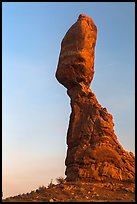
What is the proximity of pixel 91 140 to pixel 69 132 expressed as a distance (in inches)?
93.7

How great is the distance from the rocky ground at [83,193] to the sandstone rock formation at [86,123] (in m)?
1.24

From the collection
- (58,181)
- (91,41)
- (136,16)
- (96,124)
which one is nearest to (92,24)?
(91,41)

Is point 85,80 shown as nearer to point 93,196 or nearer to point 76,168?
point 76,168

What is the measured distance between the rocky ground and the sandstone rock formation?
1.24 metres

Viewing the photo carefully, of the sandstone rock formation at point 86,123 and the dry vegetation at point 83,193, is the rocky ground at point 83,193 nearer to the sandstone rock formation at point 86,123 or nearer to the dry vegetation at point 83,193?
the dry vegetation at point 83,193

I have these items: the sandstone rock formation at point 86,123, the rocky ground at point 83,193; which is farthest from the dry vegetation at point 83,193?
the sandstone rock formation at point 86,123

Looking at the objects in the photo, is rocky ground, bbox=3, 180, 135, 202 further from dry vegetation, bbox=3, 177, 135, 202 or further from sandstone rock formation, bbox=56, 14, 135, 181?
sandstone rock formation, bbox=56, 14, 135, 181

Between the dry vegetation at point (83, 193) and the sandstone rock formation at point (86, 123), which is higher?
the sandstone rock formation at point (86, 123)

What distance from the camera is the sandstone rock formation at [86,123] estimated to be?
23875 mm

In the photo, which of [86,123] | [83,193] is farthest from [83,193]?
[86,123]

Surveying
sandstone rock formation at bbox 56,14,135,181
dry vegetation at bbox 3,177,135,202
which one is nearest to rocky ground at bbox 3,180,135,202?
dry vegetation at bbox 3,177,135,202

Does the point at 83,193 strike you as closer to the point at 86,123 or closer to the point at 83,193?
the point at 83,193

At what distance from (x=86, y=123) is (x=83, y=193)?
7.10m

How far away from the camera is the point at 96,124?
25547 mm
